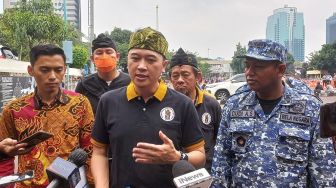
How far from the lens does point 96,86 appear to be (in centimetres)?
418

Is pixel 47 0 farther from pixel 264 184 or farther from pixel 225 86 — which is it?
pixel 264 184

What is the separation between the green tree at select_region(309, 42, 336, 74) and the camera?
51.3 metres

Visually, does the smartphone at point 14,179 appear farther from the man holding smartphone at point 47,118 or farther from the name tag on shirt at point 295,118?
the name tag on shirt at point 295,118

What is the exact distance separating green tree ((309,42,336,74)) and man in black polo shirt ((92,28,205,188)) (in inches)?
A: 2029

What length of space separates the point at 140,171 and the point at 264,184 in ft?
2.57

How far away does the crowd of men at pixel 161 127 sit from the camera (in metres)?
2.36

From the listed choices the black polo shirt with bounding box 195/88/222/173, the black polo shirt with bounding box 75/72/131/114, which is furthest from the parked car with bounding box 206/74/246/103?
the black polo shirt with bounding box 195/88/222/173

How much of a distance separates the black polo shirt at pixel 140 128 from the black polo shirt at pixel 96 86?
1.59 meters

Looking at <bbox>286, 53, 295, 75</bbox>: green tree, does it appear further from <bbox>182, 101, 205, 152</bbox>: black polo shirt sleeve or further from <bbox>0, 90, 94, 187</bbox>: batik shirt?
<bbox>0, 90, 94, 187</bbox>: batik shirt

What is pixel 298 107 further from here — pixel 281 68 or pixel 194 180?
pixel 194 180

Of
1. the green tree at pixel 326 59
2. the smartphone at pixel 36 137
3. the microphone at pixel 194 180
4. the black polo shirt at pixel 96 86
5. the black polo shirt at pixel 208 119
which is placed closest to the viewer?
the microphone at pixel 194 180

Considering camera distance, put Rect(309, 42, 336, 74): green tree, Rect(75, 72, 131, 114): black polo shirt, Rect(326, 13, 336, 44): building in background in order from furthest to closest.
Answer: Rect(326, 13, 336, 44): building in background → Rect(309, 42, 336, 74): green tree → Rect(75, 72, 131, 114): black polo shirt

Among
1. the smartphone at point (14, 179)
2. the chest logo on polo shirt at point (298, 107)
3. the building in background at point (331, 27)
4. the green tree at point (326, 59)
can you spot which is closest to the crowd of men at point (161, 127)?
the chest logo on polo shirt at point (298, 107)

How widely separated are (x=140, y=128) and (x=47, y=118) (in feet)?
2.70
